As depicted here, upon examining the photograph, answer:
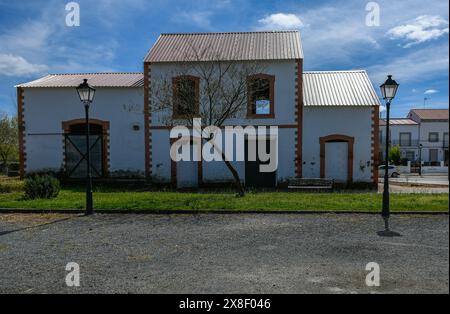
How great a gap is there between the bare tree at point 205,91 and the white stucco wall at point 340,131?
3442mm

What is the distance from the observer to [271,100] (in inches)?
645

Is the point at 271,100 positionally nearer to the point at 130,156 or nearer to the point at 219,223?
the point at 130,156

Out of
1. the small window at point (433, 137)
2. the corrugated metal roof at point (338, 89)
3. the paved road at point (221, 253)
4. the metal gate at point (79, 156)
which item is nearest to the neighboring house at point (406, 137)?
the small window at point (433, 137)

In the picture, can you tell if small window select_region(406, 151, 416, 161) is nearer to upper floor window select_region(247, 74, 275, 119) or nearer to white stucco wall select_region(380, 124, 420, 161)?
white stucco wall select_region(380, 124, 420, 161)

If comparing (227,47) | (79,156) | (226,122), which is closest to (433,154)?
(227,47)

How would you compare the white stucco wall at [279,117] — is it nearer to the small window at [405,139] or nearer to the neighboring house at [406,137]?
the neighboring house at [406,137]

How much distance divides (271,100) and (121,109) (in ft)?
25.9

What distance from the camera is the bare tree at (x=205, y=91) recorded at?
12.9 meters

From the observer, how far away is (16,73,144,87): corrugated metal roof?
17.7 metres

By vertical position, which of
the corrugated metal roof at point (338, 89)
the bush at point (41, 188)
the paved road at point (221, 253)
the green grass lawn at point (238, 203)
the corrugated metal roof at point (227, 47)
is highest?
the corrugated metal roof at point (227, 47)

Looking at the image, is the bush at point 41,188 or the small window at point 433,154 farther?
the small window at point 433,154

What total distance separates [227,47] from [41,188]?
435 inches

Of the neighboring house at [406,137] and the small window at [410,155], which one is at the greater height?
the neighboring house at [406,137]
